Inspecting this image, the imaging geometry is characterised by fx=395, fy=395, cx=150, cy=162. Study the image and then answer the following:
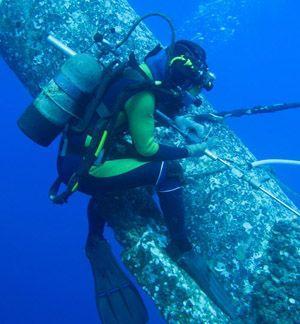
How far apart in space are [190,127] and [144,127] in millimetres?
796

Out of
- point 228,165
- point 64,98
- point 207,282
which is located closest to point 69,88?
point 64,98

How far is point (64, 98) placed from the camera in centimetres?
368

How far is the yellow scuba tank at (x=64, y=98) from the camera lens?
145 inches

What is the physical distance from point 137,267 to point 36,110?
5.90 ft

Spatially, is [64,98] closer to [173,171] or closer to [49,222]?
[173,171]

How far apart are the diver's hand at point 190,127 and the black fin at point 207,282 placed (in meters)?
1.26

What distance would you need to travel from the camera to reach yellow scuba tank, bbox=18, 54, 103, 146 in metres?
3.67

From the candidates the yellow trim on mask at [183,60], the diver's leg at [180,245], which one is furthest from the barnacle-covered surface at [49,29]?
the diver's leg at [180,245]

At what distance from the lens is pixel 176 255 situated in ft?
13.4

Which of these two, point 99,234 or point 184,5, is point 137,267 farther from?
Result: point 184,5

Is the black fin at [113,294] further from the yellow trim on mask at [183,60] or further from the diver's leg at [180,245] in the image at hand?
the yellow trim on mask at [183,60]

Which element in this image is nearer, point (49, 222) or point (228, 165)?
point (228, 165)

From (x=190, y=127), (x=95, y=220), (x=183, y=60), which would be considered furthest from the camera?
(x=95, y=220)

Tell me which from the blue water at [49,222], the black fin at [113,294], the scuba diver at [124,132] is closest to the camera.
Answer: the scuba diver at [124,132]
